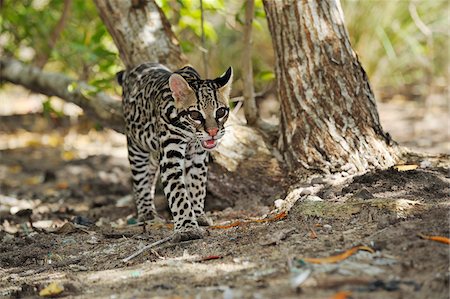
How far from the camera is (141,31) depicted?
7.77m

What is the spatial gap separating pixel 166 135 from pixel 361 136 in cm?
179

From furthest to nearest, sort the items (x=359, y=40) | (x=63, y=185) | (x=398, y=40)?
1. (x=398, y=40)
2. (x=359, y=40)
3. (x=63, y=185)

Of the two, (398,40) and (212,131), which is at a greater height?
(398,40)

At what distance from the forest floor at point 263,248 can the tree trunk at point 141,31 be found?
1.68m

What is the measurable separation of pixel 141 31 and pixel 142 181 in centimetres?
166

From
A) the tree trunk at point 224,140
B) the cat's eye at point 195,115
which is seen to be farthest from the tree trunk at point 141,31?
the cat's eye at point 195,115

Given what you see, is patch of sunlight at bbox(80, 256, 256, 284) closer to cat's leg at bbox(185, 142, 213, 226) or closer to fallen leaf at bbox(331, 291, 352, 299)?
fallen leaf at bbox(331, 291, 352, 299)

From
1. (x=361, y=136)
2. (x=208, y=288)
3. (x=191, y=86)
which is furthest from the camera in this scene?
(x=361, y=136)

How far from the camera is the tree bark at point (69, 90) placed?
27.6 feet

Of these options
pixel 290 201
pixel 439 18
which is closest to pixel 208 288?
pixel 290 201

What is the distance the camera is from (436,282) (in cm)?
395

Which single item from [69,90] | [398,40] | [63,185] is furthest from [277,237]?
[398,40]

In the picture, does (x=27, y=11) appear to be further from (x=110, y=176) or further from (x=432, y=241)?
(x=432, y=241)

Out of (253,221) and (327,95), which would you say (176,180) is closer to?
(253,221)
